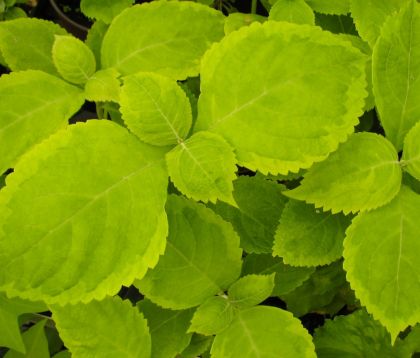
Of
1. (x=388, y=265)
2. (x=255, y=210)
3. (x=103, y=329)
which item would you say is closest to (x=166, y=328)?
(x=103, y=329)

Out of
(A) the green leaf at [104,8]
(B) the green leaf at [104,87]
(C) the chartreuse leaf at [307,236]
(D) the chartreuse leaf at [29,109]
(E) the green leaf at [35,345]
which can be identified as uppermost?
(A) the green leaf at [104,8]

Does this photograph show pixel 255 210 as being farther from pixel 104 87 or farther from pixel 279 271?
pixel 104 87

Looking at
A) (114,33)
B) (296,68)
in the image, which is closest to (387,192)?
(296,68)

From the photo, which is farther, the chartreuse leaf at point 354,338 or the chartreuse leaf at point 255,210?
the chartreuse leaf at point 354,338

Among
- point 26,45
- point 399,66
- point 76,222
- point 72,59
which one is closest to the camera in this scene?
point 76,222

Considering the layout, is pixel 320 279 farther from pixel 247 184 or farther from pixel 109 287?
pixel 109 287

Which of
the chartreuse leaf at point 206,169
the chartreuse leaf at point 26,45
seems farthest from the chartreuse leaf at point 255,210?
the chartreuse leaf at point 26,45

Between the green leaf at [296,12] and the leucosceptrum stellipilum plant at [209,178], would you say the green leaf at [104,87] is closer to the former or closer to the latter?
the leucosceptrum stellipilum plant at [209,178]
